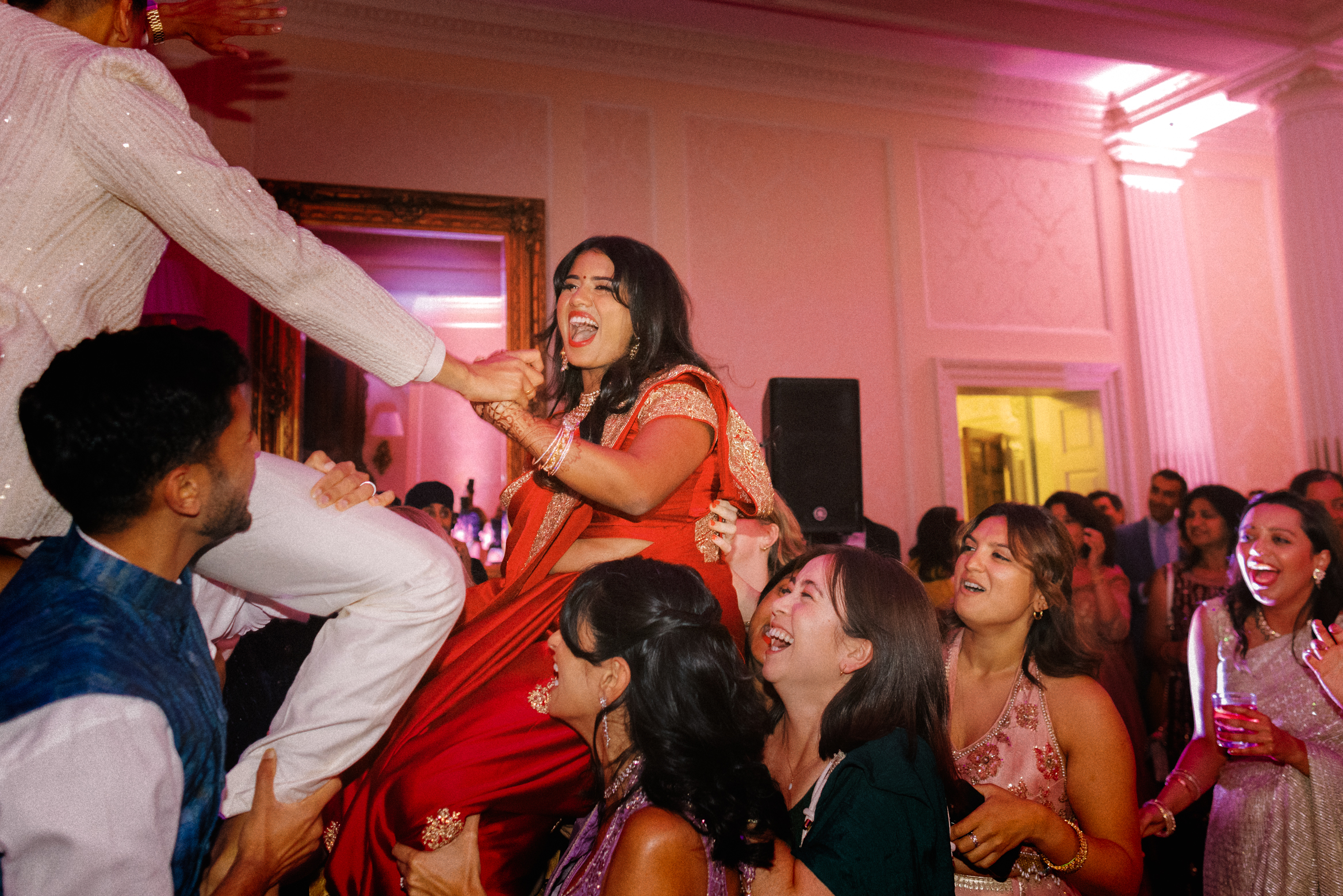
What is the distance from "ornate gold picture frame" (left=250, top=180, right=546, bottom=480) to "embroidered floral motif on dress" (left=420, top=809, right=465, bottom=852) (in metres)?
3.53

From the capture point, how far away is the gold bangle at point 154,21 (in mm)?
1514

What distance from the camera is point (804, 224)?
6441 mm

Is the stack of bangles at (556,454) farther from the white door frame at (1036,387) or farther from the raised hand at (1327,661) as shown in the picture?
the white door frame at (1036,387)

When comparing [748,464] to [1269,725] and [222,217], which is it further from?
[1269,725]

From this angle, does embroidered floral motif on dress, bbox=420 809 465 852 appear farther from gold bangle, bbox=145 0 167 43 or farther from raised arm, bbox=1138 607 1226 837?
raised arm, bbox=1138 607 1226 837

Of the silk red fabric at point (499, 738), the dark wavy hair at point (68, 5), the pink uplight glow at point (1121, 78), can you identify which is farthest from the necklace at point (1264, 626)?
the pink uplight glow at point (1121, 78)

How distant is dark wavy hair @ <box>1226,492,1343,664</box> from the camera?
9.03 ft

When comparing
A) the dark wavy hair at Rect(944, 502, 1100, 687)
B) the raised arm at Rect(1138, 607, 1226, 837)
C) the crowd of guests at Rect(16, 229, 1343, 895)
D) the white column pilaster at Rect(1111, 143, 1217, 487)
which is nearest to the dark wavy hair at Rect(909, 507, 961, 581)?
the raised arm at Rect(1138, 607, 1226, 837)

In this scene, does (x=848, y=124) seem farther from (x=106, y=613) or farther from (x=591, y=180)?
(x=106, y=613)

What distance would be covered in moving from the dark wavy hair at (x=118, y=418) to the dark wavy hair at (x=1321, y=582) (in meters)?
2.97

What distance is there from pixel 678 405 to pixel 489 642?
2.00 feet

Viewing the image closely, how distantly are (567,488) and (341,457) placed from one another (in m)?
3.86

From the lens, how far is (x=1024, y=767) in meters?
2.09

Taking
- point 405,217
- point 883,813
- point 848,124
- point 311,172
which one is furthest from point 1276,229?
point 883,813
